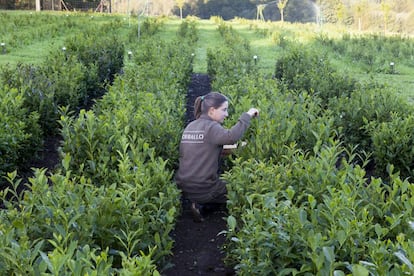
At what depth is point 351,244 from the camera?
2.50 metres

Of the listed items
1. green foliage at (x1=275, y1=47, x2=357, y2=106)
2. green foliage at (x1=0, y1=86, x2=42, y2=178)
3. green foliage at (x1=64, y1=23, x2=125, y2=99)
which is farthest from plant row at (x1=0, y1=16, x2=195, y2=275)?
green foliage at (x1=64, y1=23, x2=125, y2=99)

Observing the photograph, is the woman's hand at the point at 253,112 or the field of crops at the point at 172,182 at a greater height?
the woman's hand at the point at 253,112

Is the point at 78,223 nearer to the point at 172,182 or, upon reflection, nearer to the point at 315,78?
the point at 172,182

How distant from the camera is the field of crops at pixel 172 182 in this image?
2.46 metres

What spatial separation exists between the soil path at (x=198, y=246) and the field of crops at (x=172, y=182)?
42 centimetres

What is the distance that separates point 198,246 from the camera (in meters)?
4.33

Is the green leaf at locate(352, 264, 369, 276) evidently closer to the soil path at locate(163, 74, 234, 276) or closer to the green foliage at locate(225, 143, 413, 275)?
the green foliage at locate(225, 143, 413, 275)

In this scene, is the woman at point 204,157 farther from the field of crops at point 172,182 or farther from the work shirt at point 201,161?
the field of crops at point 172,182

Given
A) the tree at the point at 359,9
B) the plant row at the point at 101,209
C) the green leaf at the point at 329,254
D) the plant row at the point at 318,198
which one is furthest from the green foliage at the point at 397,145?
the tree at the point at 359,9

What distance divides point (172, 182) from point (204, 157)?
0.42 meters

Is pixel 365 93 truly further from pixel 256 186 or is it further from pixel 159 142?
pixel 256 186

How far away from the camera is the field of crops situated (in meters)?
2.46

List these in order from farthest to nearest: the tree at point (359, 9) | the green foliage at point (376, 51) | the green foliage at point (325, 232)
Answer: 1. the tree at point (359, 9)
2. the green foliage at point (376, 51)
3. the green foliage at point (325, 232)

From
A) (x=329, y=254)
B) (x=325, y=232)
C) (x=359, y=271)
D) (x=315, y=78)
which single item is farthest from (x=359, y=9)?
(x=359, y=271)
